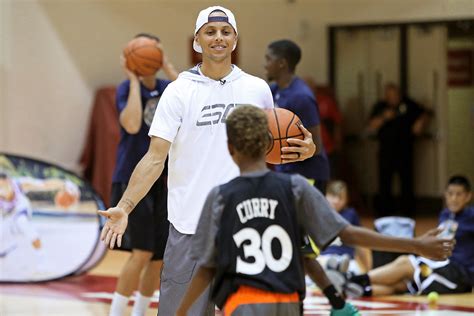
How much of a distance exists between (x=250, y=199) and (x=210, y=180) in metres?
0.83

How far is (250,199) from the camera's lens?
13.0 feet

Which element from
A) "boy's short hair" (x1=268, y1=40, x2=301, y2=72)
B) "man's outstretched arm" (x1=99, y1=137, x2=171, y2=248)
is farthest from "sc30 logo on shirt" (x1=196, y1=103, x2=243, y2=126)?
"boy's short hair" (x1=268, y1=40, x2=301, y2=72)

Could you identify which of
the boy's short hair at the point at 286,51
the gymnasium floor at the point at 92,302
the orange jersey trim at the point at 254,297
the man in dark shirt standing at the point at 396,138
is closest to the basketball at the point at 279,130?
the orange jersey trim at the point at 254,297

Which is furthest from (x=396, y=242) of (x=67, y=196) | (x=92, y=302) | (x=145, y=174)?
(x=67, y=196)

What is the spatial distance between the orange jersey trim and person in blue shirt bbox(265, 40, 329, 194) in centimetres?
314

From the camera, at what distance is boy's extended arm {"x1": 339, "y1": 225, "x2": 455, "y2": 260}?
156 inches

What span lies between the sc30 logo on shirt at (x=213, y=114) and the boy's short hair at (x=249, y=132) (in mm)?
763

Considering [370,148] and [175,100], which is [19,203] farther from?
[370,148]

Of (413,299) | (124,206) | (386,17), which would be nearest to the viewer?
(124,206)

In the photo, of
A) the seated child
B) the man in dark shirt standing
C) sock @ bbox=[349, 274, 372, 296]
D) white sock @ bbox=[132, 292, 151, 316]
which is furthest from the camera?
the man in dark shirt standing

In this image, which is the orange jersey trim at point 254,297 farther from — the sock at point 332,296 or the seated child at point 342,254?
the seated child at point 342,254

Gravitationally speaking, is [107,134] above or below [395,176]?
above

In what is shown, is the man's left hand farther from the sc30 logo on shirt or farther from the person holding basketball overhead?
the person holding basketball overhead

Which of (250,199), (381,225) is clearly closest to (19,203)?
(381,225)
